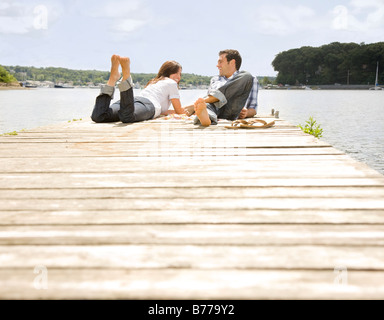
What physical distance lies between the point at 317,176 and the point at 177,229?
134 centimetres

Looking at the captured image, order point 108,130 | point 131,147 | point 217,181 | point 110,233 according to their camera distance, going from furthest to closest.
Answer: point 108,130 < point 131,147 < point 217,181 < point 110,233

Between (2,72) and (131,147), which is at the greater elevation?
(2,72)

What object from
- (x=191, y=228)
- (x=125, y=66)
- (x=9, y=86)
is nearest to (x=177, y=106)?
(x=125, y=66)

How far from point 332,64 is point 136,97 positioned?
413 feet

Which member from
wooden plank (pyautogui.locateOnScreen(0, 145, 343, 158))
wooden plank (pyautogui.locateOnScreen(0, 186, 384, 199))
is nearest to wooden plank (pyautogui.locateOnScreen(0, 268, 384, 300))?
wooden plank (pyautogui.locateOnScreen(0, 186, 384, 199))

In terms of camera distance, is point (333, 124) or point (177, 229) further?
point (333, 124)

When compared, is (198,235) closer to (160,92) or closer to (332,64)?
(160,92)

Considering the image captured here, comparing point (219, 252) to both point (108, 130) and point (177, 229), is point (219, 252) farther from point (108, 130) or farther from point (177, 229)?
point (108, 130)

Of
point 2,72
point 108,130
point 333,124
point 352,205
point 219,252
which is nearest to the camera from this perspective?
point 219,252

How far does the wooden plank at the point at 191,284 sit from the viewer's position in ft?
3.84

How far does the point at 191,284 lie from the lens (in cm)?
122

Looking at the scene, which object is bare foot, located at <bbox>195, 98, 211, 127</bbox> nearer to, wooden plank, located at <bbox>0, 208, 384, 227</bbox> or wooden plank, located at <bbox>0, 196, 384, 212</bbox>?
wooden plank, located at <bbox>0, 196, 384, 212</bbox>

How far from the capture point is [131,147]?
150 inches

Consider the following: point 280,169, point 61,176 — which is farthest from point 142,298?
point 280,169
